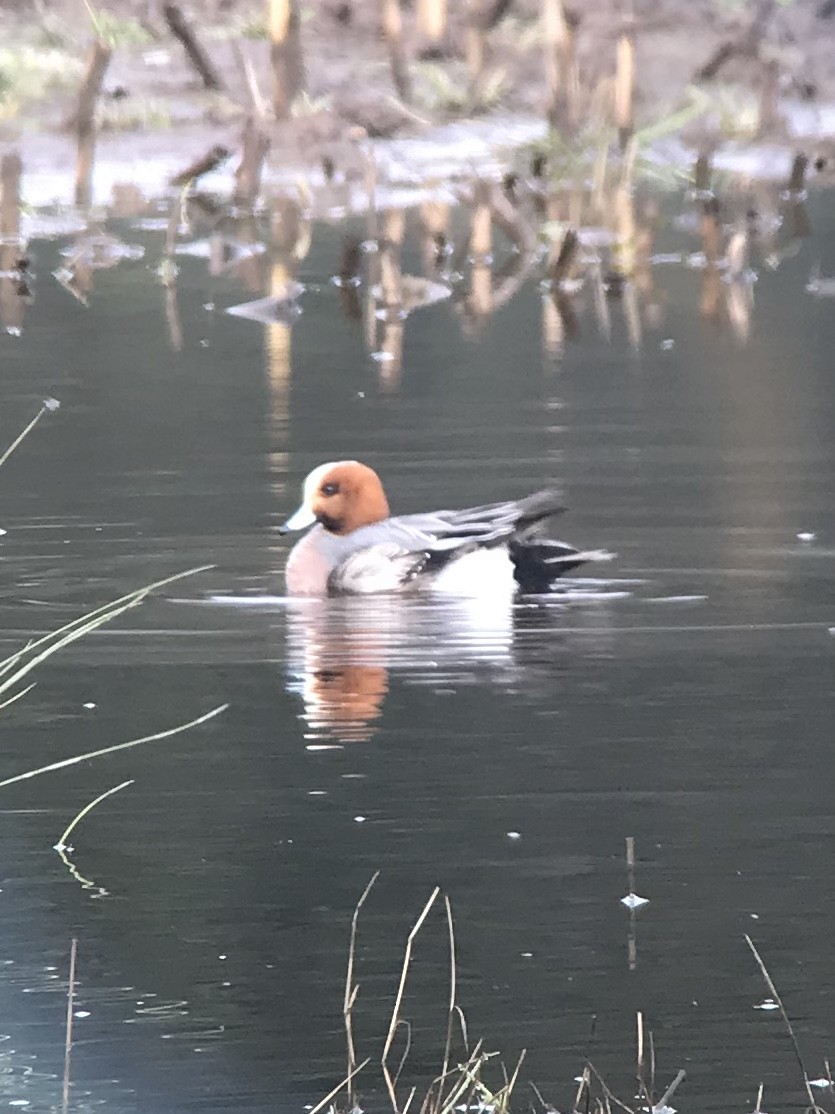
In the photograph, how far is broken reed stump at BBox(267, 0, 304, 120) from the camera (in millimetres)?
22031

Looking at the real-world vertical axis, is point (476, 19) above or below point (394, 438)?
above

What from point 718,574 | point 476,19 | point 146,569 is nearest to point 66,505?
point 146,569

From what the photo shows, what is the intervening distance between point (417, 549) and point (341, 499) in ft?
1.07

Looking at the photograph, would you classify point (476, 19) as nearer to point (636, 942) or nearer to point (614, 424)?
point (614, 424)

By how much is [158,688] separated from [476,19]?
59.3 ft

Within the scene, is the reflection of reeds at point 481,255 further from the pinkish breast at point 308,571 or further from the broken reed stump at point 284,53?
the pinkish breast at point 308,571

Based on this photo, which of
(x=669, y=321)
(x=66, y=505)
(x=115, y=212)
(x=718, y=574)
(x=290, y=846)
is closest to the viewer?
(x=290, y=846)

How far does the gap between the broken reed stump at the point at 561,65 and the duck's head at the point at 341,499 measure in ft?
40.8

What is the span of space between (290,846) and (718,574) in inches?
113

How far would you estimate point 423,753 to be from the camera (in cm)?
605

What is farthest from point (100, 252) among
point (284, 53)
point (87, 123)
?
point (284, 53)

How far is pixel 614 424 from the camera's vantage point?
10.7 metres

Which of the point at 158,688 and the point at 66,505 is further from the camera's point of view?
the point at 66,505

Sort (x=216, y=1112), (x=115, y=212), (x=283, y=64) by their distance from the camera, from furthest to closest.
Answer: (x=283, y=64) → (x=115, y=212) → (x=216, y=1112)
